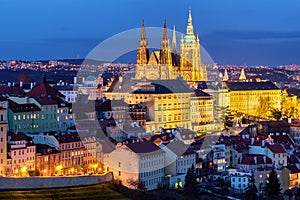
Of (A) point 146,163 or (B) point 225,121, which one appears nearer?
(A) point 146,163

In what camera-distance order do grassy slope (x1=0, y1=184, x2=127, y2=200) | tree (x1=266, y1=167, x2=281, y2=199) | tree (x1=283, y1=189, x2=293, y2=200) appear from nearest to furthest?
grassy slope (x1=0, y1=184, x2=127, y2=200), tree (x1=266, y1=167, x2=281, y2=199), tree (x1=283, y1=189, x2=293, y2=200)

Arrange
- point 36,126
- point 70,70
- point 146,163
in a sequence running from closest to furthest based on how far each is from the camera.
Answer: point 146,163
point 36,126
point 70,70

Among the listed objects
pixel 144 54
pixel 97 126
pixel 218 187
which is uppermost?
pixel 144 54

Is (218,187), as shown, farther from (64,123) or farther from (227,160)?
(64,123)

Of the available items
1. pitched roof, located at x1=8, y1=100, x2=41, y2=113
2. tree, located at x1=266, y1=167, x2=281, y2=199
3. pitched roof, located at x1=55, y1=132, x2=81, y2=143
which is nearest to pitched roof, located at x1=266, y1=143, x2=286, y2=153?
tree, located at x1=266, y1=167, x2=281, y2=199

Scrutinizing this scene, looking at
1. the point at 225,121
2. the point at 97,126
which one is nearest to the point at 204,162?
the point at 97,126

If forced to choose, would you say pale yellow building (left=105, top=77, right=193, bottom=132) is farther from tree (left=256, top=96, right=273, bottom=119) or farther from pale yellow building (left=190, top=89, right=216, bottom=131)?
tree (left=256, top=96, right=273, bottom=119)

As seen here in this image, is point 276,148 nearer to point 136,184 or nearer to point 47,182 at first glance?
point 136,184
